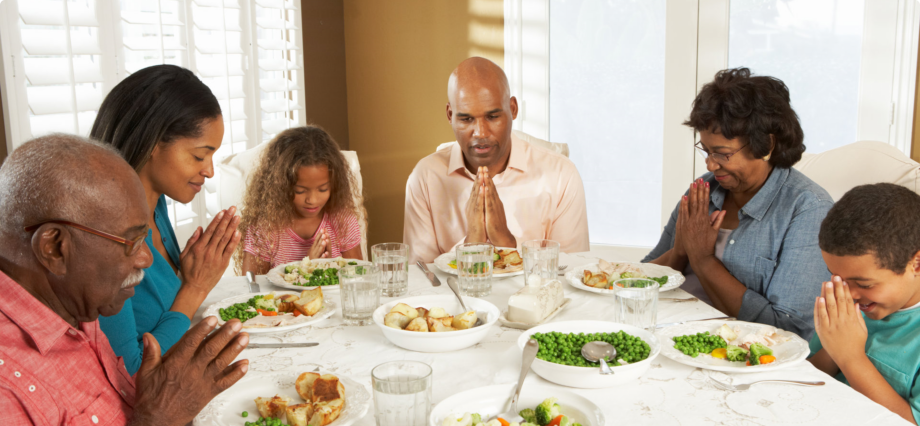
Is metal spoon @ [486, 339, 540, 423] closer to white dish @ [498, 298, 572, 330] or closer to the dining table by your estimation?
the dining table

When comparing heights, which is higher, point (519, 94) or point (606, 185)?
point (519, 94)

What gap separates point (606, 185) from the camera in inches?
161

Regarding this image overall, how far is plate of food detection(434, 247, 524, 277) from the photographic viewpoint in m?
2.03

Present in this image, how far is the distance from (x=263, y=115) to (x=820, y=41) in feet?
10.1

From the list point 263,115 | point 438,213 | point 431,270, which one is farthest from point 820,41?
point 263,115

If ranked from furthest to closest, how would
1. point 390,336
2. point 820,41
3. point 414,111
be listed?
1. point 414,111
2. point 820,41
3. point 390,336

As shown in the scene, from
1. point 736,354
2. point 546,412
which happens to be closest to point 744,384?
point 736,354

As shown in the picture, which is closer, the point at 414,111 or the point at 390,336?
the point at 390,336

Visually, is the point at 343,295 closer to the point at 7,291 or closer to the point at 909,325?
the point at 7,291

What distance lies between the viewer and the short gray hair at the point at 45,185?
3.08 feet

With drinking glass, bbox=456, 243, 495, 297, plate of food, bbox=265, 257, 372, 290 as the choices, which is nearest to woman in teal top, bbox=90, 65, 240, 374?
plate of food, bbox=265, 257, 372, 290

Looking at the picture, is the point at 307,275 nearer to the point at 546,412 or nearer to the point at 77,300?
the point at 77,300

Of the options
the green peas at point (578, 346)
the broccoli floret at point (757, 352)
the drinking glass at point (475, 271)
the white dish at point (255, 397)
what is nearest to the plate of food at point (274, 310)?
the white dish at point (255, 397)

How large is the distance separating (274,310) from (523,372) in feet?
2.59
